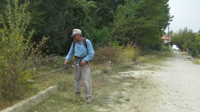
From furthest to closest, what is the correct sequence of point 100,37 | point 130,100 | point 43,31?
1. point 100,37
2. point 43,31
3. point 130,100

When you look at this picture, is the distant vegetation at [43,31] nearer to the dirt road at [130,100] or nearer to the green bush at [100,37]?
the green bush at [100,37]

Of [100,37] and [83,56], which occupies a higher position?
[100,37]

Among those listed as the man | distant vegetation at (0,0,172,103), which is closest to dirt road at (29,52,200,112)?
the man

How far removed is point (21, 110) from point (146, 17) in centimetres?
1943

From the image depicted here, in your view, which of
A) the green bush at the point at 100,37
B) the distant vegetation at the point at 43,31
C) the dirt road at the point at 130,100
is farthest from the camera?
the green bush at the point at 100,37

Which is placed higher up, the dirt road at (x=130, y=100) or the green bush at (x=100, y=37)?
the green bush at (x=100, y=37)

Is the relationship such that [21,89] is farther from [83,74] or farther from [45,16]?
[45,16]

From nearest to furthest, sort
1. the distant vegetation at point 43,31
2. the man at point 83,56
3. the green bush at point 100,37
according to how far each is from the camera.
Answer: the distant vegetation at point 43,31, the man at point 83,56, the green bush at point 100,37

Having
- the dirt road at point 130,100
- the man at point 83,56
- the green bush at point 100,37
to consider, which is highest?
the green bush at point 100,37

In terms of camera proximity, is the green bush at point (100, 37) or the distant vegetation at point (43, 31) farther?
the green bush at point (100, 37)

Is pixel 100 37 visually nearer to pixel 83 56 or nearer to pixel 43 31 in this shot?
pixel 43 31

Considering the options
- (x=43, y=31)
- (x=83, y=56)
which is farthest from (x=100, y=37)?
(x=83, y=56)

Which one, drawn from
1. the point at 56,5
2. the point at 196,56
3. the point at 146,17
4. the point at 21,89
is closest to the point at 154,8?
the point at 146,17

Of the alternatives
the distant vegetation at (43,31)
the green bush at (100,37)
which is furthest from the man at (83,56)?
the green bush at (100,37)
